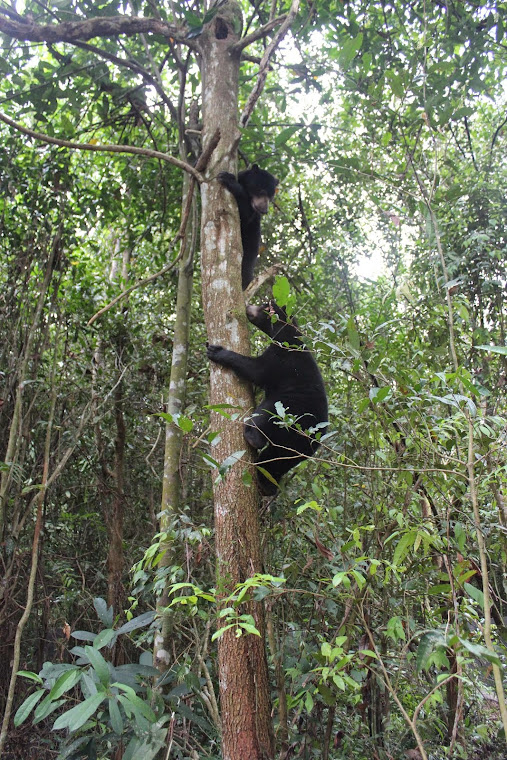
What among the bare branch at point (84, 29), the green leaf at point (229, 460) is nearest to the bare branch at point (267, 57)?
the bare branch at point (84, 29)

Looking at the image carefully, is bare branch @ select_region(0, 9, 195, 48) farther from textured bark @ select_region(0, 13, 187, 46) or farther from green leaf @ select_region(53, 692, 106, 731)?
green leaf @ select_region(53, 692, 106, 731)

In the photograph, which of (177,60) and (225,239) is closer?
(225,239)

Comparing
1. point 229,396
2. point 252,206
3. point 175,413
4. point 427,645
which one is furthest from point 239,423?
point 252,206

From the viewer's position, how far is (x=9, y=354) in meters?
3.79

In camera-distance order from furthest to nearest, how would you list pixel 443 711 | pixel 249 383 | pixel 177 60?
pixel 177 60 < pixel 443 711 < pixel 249 383

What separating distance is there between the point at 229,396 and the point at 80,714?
1383 millimetres

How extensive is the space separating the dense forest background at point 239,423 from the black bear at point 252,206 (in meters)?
0.22

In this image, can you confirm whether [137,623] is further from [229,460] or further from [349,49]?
[349,49]

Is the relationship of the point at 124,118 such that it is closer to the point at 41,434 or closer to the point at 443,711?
the point at 41,434

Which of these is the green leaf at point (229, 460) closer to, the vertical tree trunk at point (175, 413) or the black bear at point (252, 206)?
the vertical tree trunk at point (175, 413)

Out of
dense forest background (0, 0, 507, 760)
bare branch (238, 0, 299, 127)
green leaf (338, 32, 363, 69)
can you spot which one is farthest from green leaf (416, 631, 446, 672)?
bare branch (238, 0, 299, 127)

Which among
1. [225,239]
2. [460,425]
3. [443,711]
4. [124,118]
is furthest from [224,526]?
[124,118]

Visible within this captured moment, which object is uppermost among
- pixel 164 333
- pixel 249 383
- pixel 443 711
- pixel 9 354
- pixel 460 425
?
pixel 164 333

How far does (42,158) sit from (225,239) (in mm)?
2320
